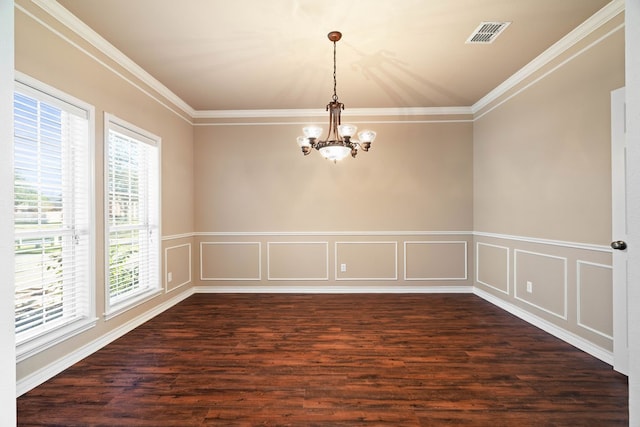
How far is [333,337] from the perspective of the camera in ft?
10.4

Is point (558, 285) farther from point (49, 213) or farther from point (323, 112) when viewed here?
point (49, 213)

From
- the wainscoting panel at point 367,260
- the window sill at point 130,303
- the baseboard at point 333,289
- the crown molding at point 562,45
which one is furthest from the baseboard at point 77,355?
the crown molding at point 562,45

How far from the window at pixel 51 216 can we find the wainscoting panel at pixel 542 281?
4.31 m

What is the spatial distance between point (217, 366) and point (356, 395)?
3.73ft

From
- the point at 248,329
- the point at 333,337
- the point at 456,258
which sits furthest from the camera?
the point at 456,258

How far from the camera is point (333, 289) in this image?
193 inches

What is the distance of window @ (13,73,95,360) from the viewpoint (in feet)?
7.38

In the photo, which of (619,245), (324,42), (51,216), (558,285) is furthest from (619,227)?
(51,216)

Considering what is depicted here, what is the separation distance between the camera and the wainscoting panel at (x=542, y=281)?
10.3ft

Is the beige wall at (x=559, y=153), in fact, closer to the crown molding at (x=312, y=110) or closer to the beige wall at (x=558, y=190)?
the beige wall at (x=558, y=190)

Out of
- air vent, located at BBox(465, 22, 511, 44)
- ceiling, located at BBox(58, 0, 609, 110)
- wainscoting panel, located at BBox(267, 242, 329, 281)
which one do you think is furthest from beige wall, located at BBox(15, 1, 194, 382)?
air vent, located at BBox(465, 22, 511, 44)

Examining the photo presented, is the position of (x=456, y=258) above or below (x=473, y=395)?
above

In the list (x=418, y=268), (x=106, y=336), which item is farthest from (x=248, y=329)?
(x=418, y=268)

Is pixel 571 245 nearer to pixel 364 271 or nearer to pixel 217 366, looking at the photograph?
pixel 364 271
